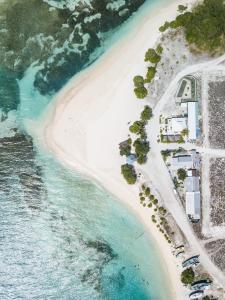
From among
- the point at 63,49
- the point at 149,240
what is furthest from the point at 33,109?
the point at 149,240

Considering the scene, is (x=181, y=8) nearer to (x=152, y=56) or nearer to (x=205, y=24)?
(x=205, y=24)

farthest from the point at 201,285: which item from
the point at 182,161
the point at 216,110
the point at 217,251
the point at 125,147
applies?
the point at 216,110

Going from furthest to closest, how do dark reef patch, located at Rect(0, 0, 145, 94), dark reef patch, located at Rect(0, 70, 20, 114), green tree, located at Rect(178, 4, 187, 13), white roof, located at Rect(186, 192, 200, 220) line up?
dark reef patch, located at Rect(0, 70, 20, 114) < dark reef patch, located at Rect(0, 0, 145, 94) < green tree, located at Rect(178, 4, 187, 13) < white roof, located at Rect(186, 192, 200, 220)

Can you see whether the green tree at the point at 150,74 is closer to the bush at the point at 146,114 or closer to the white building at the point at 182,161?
the bush at the point at 146,114

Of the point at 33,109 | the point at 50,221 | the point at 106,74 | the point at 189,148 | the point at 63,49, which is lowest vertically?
the point at 50,221

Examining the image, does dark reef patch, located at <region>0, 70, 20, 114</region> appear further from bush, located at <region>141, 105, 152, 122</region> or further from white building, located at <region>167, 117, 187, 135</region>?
white building, located at <region>167, 117, 187, 135</region>

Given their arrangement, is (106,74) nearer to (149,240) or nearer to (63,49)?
(63,49)

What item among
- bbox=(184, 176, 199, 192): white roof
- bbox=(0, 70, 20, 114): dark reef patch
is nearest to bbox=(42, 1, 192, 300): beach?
bbox=(0, 70, 20, 114): dark reef patch
